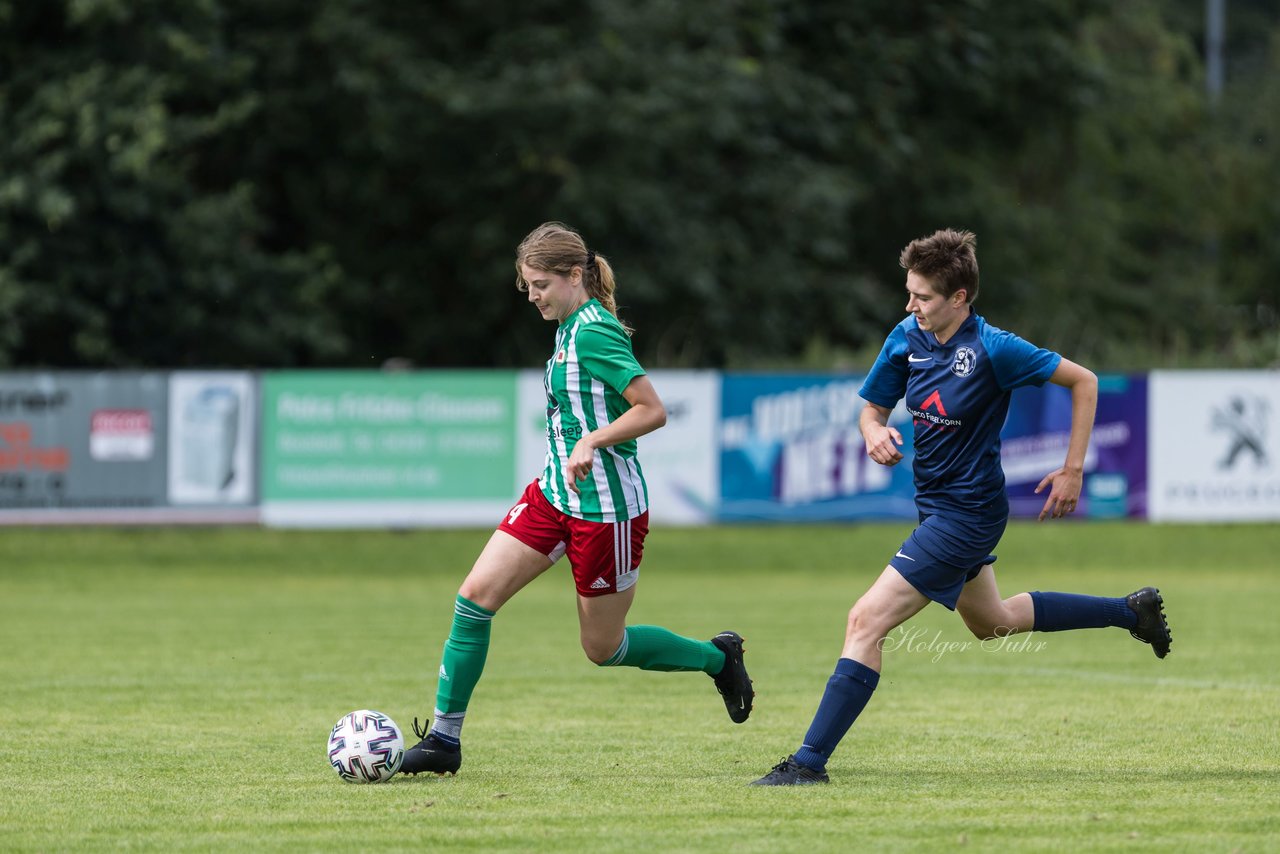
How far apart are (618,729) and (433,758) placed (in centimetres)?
160

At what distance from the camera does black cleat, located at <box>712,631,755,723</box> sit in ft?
25.8

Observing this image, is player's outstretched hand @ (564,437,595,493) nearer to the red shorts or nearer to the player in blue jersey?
the red shorts

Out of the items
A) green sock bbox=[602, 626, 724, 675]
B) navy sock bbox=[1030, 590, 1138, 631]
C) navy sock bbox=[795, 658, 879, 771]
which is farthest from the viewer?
navy sock bbox=[1030, 590, 1138, 631]

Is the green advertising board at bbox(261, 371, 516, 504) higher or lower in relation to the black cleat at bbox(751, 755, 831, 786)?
higher

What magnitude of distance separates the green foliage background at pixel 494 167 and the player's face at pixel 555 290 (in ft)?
56.6

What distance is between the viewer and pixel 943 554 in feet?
22.8

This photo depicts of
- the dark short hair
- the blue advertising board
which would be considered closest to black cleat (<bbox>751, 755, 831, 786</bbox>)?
the dark short hair

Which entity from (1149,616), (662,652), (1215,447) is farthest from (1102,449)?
(662,652)

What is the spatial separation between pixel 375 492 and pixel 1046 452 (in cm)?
717

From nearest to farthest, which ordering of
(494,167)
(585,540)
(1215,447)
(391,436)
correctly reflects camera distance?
(585,540), (391,436), (1215,447), (494,167)

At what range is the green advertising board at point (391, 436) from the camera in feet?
64.4

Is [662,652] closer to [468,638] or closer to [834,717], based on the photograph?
[468,638]

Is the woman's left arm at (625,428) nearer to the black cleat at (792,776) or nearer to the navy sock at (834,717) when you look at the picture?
the navy sock at (834,717)

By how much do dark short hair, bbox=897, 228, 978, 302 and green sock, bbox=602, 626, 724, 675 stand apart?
179 centimetres
